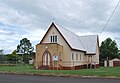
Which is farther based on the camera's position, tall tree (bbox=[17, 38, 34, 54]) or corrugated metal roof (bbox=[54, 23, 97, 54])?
tall tree (bbox=[17, 38, 34, 54])

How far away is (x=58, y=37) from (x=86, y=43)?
12.4 m

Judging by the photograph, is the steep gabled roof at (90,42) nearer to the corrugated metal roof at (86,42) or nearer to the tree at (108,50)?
the corrugated metal roof at (86,42)

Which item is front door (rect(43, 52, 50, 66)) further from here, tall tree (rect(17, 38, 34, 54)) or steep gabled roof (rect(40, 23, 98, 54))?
tall tree (rect(17, 38, 34, 54))

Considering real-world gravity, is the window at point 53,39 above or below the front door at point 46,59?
above

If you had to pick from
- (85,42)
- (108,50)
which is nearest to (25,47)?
(108,50)

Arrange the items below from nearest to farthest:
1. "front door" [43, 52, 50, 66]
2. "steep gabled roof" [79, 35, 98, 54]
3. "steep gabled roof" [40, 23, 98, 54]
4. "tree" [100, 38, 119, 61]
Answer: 1. "front door" [43, 52, 50, 66]
2. "steep gabled roof" [40, 23, 98, 54]
3. "steep gabled roof" [79, 35, 98, 54]
4. "tree" [100, 38, 119, 61]

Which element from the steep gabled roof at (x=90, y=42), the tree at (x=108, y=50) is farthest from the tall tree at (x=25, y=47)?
the steep gabled roof at (x=90, y=42)

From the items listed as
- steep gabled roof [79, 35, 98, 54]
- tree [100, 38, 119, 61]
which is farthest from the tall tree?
steep gabled roof [79, 35, 98, 54]

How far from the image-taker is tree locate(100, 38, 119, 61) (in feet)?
253

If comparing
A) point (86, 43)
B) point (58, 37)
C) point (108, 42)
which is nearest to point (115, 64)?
point (86, 43)

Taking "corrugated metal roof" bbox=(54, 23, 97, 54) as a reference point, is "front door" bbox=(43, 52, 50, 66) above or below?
below

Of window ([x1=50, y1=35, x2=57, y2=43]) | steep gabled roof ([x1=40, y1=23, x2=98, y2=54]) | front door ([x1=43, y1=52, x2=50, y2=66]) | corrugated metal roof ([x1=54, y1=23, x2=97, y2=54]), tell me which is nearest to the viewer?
front door ([x1=43, y1=52, x2=50, y2=66])

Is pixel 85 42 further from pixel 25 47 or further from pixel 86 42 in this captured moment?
pixel 25 47

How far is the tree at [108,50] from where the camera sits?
253 feet
